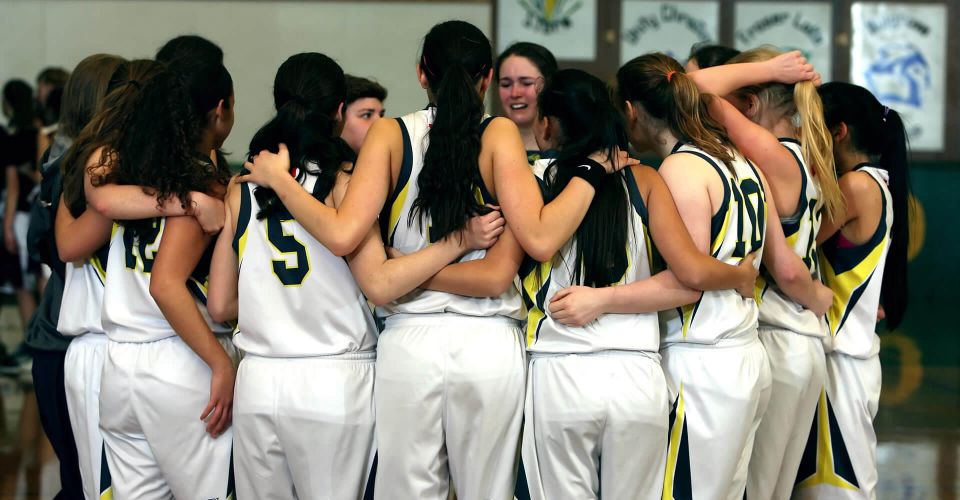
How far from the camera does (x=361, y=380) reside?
2.63 meters

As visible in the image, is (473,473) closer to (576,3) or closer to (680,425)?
(680,425)

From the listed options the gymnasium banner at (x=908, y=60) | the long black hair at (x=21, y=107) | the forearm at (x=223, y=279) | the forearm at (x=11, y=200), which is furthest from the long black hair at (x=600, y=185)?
the gymnasium banner at (x=908, y=60)

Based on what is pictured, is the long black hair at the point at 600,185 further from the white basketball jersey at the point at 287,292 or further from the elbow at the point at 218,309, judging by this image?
the elbow at the point at 218,309

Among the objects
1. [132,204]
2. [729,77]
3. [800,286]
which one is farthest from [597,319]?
[132,204]

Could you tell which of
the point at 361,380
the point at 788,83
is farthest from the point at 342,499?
the point at 788,83

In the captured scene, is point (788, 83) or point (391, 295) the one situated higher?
point (788, 83)

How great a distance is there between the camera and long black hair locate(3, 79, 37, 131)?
7273 millimetres

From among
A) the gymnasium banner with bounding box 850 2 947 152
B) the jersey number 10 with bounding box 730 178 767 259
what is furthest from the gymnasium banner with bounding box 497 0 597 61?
the jersey number 10 with bounding box 730 178 767 259

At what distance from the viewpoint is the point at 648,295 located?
103 inches

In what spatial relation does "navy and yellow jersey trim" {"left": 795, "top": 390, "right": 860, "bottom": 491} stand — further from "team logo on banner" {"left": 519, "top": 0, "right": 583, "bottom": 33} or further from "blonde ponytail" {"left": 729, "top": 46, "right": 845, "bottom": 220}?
"team logo on banner" {"left": 519, "top": 0, "right": 583, "bottom": 33}

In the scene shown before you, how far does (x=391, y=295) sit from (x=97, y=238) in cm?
92

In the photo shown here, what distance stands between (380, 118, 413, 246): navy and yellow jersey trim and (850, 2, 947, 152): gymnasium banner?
26.6ft

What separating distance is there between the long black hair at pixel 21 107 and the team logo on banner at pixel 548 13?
444 cm

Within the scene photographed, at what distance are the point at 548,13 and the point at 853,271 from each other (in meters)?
6.71
